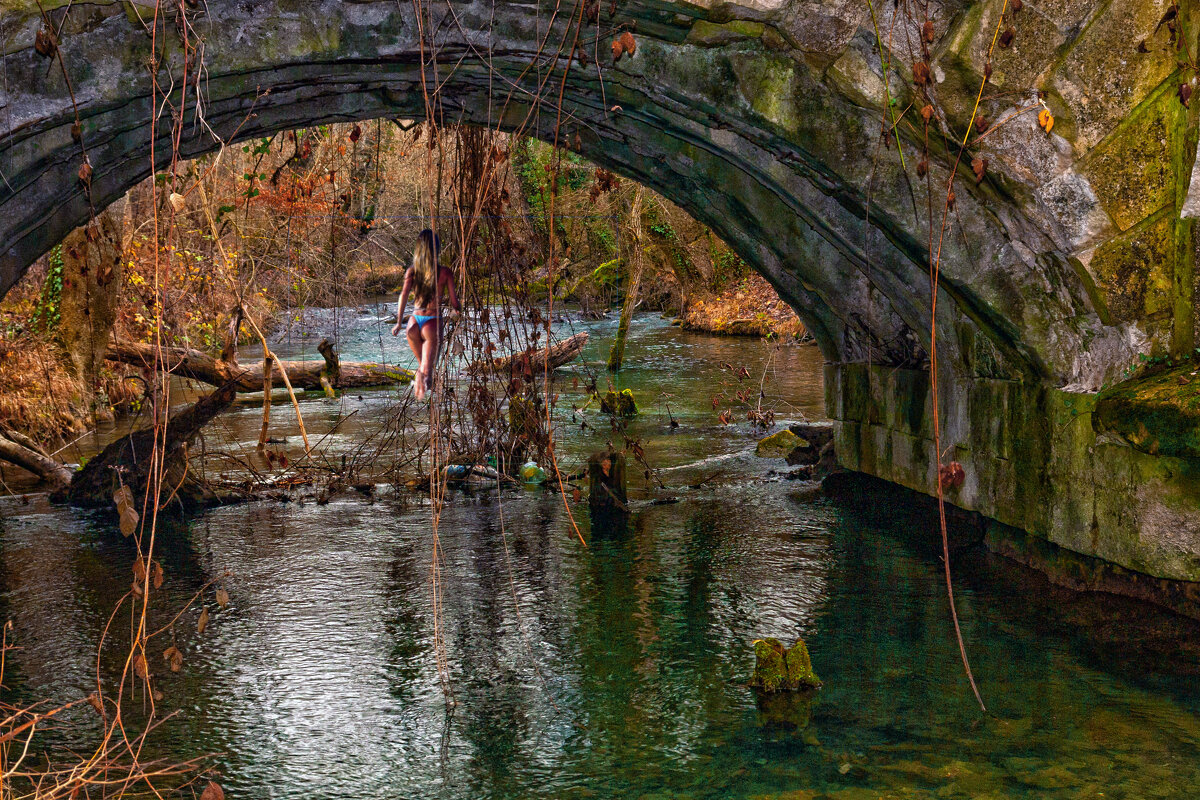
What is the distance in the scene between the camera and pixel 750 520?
838 cm

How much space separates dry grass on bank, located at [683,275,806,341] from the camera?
23906 mm

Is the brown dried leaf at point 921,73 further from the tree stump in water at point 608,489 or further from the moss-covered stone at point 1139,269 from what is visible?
the tree stump in water at point 608,489

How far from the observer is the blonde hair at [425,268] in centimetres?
491

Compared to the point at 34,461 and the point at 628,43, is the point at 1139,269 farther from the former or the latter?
the point at 34,461

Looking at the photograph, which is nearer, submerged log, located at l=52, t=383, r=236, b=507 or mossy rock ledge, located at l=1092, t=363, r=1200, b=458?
mossy rock ledge, located at l=1092, t=363, r=1200, b=458

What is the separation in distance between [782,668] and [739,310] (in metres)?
20.4

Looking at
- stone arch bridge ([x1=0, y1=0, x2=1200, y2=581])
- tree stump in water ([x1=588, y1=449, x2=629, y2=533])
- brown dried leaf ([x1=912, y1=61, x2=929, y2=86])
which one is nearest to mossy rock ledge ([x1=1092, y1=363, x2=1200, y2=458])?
stone arch bridge ([x1=0, y1=0, x2=1200, y2=581])

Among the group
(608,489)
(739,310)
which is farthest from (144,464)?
(739,310)

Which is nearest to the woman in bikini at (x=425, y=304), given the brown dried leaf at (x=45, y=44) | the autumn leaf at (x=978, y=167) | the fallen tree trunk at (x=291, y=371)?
the brown dried leaf at (x=45, y=44)

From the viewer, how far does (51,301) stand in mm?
12859

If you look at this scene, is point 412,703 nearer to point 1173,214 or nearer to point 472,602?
point 472,602

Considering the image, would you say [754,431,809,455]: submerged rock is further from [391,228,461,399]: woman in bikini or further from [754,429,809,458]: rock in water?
[391,228,461,399]: woman in bikini

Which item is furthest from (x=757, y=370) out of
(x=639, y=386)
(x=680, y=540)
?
(x=680, y=540)

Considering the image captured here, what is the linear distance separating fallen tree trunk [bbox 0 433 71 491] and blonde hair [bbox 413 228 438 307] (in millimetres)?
6254
